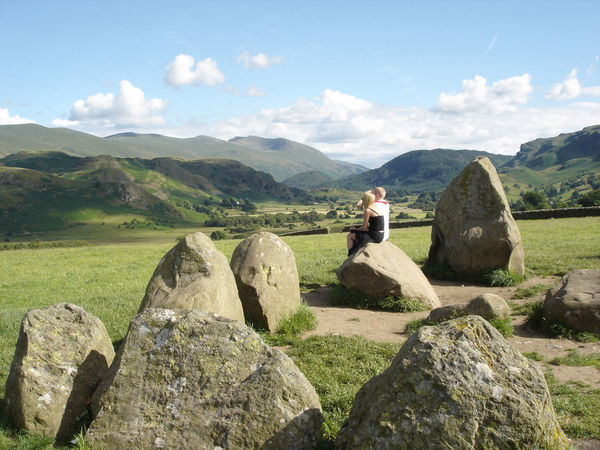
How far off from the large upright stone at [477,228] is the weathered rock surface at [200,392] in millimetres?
13029

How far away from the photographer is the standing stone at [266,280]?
38.0 feet

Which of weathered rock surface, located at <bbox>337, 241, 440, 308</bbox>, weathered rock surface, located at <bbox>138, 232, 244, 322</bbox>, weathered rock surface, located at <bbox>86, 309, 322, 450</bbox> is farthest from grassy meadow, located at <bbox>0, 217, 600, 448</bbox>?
weathered rock surface, located at <bbox>337, 241, 440, 308</bbox>

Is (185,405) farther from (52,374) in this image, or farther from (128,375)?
(52,374)

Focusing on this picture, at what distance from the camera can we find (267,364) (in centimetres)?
590

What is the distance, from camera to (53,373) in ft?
21.9

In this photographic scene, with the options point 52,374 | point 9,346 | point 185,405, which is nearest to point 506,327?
point 185,405

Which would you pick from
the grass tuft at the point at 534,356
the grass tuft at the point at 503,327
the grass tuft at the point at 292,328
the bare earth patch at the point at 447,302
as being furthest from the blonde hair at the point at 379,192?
the grass tuft at the point at 534,356

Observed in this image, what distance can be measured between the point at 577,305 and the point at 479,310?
7.09ft

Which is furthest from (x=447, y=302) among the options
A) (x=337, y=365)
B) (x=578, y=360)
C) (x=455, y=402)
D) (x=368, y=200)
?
(x=455, y=402)

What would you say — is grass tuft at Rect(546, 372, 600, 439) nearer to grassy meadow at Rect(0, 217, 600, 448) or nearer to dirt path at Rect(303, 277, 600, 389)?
grassy meadow at Rect(0, 217, 600, 448)

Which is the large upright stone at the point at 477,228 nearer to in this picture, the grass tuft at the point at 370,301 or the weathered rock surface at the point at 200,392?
the grass tuft at the point at 370,301

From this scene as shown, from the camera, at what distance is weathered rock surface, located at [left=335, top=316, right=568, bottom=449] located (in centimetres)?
470

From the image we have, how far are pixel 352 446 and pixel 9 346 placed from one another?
9617mm

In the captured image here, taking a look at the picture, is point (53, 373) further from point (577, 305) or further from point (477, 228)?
point (477, 228)
